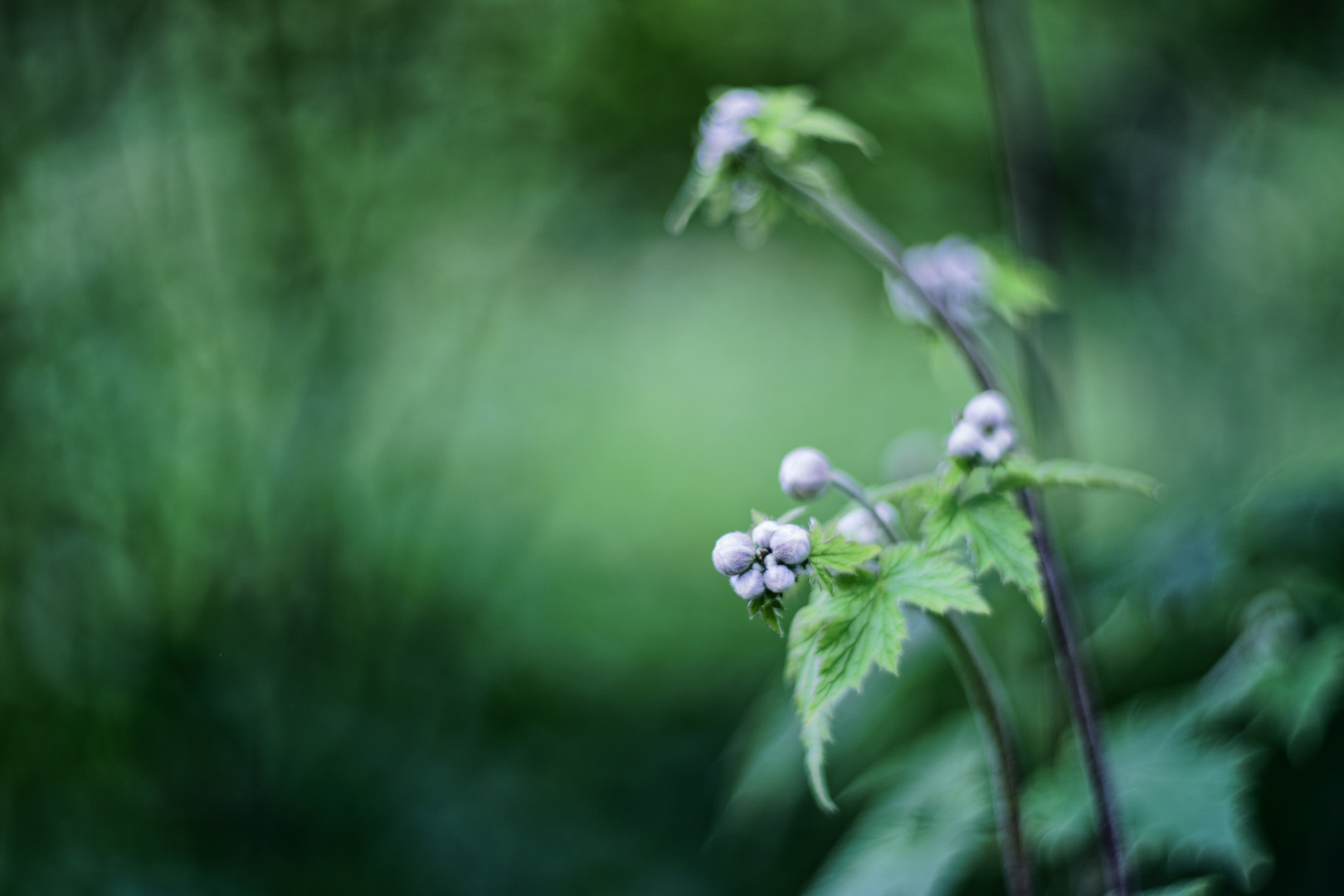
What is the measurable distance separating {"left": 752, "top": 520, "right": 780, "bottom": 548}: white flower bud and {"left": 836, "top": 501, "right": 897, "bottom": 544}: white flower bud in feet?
0.63

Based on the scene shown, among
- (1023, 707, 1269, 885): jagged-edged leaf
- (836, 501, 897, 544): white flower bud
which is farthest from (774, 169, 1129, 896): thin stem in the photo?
(1023, 707, 1269, 885): jagged-edged leaf

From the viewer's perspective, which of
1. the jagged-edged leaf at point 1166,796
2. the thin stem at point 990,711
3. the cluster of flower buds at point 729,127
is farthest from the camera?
the jagged-edged leaf at point 1166,796

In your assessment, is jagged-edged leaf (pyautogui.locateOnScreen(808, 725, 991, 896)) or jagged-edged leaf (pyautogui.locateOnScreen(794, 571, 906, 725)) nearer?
jagged-edged leaf (pyautogui.locateOnScreen(794, 571, 906, 725))

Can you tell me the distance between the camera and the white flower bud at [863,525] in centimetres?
122

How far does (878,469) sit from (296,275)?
15.5 feet

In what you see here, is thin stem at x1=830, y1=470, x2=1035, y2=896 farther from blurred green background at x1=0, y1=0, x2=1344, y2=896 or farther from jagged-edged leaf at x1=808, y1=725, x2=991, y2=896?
blurred green background at x1=0, y1=0, x2=1344, y2=896

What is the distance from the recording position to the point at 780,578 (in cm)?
103

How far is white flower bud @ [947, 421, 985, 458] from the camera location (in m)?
1.09

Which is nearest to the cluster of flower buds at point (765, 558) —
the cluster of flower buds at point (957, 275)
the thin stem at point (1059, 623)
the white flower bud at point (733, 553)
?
the white flower bud at point (733, 553)

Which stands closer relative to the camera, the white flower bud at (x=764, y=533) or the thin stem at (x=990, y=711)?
the white flower bud at (x=764, y=533)

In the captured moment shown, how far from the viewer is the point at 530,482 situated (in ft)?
20.1

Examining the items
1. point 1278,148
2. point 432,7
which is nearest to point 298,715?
point 432,7

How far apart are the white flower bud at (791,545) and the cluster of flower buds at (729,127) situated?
2.07 feet

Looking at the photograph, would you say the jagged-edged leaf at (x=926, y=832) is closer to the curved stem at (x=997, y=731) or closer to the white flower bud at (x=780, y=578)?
the curved stem at (x=997, y=731)
